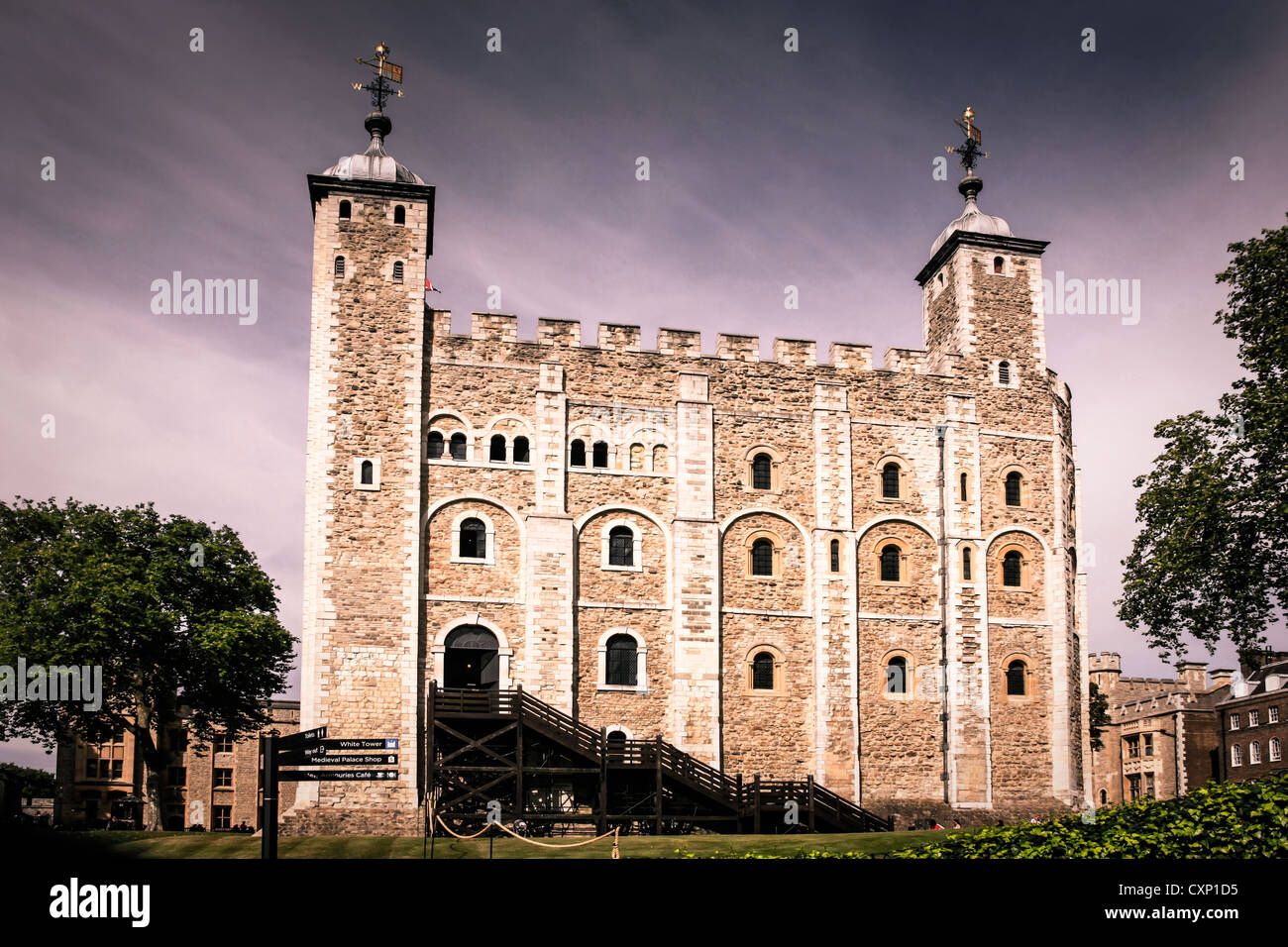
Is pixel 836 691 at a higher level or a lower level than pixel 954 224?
lower

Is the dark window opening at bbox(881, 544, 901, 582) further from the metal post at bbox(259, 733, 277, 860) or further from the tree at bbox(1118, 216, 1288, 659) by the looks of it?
the metal post at bbox(259, 733, 277, 860)

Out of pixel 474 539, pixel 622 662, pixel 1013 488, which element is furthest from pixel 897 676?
pixel 474 539

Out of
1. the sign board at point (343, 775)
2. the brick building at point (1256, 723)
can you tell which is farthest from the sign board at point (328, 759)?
the brick building at point (1256, 723)

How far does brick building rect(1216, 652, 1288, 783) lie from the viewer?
181 feet

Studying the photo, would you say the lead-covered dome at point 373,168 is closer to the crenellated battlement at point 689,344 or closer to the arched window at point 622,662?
the crenellated battlement at point 689,344

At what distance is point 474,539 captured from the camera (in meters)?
33.0

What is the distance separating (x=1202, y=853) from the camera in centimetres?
1377

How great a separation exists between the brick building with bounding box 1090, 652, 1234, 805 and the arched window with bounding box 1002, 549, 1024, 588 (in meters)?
23.0

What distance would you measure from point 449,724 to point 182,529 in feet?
47.1

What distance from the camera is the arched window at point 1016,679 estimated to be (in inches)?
1401

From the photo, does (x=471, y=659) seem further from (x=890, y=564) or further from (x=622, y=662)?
(x=890, y=564)
